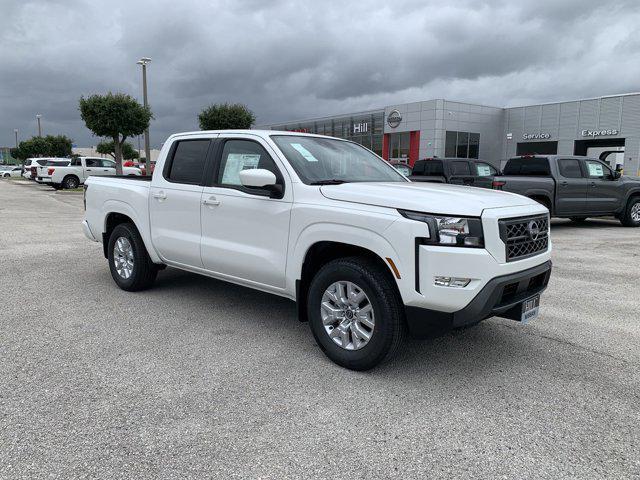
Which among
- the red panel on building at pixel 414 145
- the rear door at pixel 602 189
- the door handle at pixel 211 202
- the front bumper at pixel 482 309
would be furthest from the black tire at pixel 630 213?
the red panel on building at pixel 414 145

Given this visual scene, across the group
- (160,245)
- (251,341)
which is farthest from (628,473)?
(160,245)

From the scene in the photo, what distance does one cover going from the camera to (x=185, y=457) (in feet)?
8.83

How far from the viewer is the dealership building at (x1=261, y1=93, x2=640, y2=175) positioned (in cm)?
3556

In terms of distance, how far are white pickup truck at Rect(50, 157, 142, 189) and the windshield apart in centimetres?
2567

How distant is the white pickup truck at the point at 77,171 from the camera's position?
2735 cm

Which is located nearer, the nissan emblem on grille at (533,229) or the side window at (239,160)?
the nissan emblem on grille at (533,229)

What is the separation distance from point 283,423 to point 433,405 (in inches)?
38.9

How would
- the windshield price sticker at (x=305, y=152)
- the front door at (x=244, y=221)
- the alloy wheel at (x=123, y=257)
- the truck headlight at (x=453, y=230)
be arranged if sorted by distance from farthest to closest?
the alloy wheel at (x=123, y=257), the windshield price sticker at (x=305, y=152), the front door at (x=244, y=221), the truck headlight at (x=453, y=230)

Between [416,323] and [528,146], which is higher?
[528,146]

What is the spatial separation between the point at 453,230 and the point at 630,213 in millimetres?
12404

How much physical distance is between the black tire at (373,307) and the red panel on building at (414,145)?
132 ft

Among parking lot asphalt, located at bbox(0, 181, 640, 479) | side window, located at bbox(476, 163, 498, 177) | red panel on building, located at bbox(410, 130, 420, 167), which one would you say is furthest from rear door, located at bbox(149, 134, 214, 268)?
red panel on building, located at bbox(410, 130, 420, 167)

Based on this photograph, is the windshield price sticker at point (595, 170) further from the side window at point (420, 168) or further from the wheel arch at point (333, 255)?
the wheel arch at point (333, 255)

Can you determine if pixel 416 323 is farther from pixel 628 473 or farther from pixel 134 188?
pixel 134 188
